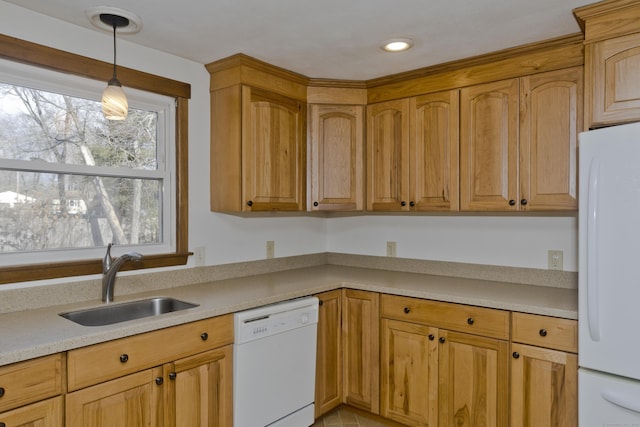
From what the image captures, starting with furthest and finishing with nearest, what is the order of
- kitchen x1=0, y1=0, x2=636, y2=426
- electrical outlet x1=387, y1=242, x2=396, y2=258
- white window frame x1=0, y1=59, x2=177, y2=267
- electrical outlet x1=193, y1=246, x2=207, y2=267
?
electrical outlet x1=387, y1=242, x2=396, y2=258
electrical outlet x1=193, y1=246, x2=207, y2=267
kitchen x1=0, y1=0, x2=636, y2=426
white window frame x1=0, y1=59, x2=177, y2=267

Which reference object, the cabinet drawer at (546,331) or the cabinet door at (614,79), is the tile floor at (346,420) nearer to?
the cabinet drawer at (546,331)

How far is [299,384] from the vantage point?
245 cm

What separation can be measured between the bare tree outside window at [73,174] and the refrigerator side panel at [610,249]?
2215 millimetres

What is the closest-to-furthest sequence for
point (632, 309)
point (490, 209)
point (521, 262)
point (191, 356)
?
1. point (632, 309)
2. point (191, 356)
3. point (490, 209)
4. point (521, 262)

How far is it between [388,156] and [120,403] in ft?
6.91

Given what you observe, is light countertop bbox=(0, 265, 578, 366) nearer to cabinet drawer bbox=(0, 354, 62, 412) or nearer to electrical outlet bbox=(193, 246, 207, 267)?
cabinet drawer bbox=(0, 354, 62, 412)

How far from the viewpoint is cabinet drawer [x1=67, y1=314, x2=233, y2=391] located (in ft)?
5.28

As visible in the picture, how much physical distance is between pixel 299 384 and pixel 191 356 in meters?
0.75

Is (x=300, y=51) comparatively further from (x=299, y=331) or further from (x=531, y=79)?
(x=299, y=331)

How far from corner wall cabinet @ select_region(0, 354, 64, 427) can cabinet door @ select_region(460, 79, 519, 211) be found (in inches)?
87.5

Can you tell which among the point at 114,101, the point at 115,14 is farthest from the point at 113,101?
the point at 115,14

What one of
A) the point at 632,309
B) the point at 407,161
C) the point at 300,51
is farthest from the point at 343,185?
the point at 632,309

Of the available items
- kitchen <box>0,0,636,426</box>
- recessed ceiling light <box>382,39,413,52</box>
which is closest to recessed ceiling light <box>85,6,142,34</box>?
kitchen <box>0,0,636,426</box>

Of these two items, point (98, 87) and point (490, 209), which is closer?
point (98, 87)
